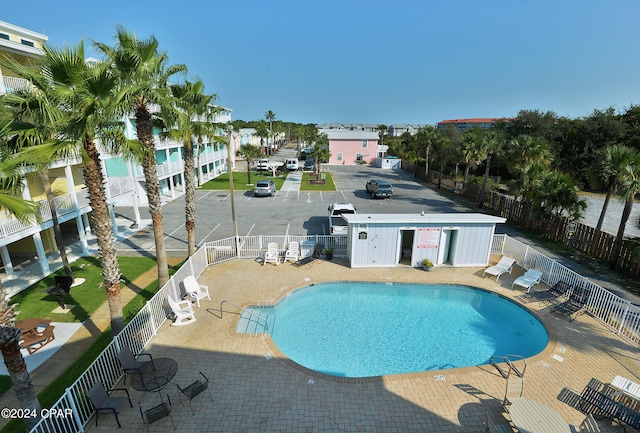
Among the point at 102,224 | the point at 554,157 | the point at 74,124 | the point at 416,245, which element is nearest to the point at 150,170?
the point at 102,224

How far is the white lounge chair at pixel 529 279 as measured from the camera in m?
13.2

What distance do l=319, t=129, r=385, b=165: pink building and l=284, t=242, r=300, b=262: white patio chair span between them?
4546cm

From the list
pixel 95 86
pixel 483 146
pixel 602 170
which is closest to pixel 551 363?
pixel 602 170

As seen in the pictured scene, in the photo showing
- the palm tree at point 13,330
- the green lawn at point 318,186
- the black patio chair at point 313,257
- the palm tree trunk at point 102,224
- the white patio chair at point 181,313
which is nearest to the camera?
the palm tree at point 13,330

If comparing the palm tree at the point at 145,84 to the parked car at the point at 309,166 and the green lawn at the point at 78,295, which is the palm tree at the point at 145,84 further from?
the parked car at the point at 309,166

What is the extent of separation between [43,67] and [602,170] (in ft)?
Result: 72.3

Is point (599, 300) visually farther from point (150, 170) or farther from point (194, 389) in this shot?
point (150, 170)

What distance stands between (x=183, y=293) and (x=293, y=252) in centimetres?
564

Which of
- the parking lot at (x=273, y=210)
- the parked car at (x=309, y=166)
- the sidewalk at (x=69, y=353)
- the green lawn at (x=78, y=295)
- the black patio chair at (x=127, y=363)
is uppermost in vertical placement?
the parked car at (x=309, y=166)

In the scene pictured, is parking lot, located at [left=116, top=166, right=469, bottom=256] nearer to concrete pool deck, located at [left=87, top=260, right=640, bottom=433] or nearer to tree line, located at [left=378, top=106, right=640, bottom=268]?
tree line, located at [left=378, top=106, right=640, bottom=268]

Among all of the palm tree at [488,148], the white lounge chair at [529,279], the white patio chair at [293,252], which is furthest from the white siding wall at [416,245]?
the palm tree at [488,148]

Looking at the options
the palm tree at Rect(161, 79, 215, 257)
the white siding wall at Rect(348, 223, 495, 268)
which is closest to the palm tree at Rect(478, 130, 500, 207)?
the white siding wall at Rect(348, 223, 495, 268)

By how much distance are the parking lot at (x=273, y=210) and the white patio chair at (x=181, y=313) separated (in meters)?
7.29

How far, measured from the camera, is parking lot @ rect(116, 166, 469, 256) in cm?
2049
